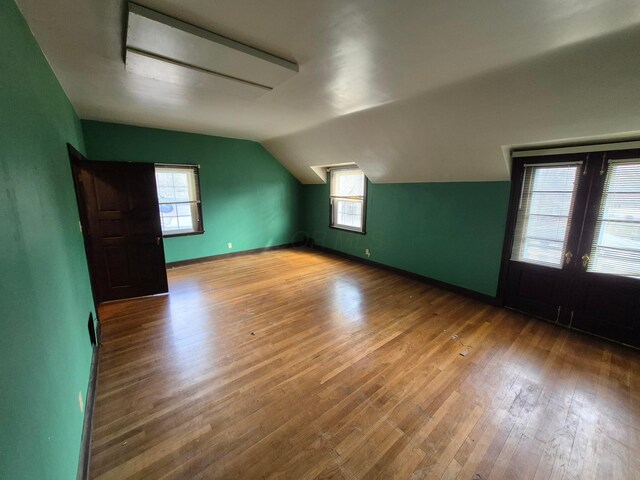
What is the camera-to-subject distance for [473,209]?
364 cm

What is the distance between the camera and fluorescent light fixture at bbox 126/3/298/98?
5.10ft

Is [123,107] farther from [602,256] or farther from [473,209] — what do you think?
[602,256]

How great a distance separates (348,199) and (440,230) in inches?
85.3

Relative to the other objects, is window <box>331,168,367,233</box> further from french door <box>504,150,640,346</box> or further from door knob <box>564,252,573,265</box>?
door knob <box>564,252,573,265</box>

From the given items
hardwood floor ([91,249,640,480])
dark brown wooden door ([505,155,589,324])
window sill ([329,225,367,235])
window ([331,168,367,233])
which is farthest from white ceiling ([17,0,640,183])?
hardwood floor ([91,249,640,480])

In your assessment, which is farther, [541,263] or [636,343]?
[541,263]

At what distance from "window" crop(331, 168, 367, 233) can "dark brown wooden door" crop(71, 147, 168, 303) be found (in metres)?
3.60

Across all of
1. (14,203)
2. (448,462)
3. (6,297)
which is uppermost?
(14,203)

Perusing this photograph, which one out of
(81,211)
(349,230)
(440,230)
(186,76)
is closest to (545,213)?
(440,230)

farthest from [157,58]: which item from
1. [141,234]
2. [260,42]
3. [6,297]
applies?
[141,234]

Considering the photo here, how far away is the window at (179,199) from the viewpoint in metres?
4.72

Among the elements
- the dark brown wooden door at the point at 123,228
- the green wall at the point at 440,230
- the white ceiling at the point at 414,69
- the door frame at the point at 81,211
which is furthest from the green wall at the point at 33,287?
the green wall at the point at 440,230

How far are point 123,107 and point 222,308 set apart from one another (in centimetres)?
292

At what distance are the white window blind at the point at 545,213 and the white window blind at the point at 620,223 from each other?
257 mm
